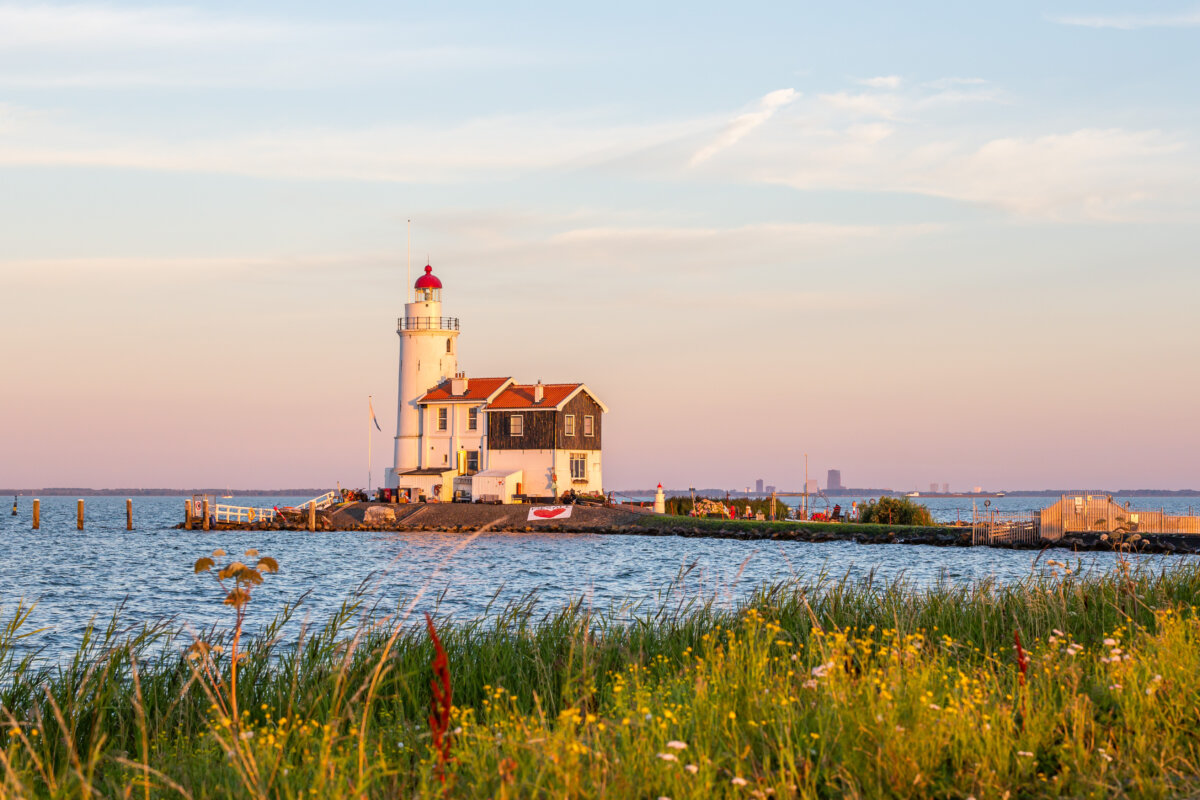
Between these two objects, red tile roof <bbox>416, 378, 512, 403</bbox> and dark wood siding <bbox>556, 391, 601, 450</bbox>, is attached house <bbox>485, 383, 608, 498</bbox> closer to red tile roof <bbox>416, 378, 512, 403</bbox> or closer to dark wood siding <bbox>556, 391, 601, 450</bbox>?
dark wood siding <bbox>556, 391, 601, 450</bbox>

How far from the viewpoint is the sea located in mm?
22469

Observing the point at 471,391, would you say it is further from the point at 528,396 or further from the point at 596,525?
the point at 596,525

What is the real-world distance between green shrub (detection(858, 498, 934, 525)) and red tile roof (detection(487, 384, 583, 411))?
19.3 m

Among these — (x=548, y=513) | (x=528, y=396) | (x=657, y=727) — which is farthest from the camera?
(x=528, y=396)

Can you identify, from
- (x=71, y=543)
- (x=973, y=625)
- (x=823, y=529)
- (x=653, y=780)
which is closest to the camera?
(x=653, y=780)

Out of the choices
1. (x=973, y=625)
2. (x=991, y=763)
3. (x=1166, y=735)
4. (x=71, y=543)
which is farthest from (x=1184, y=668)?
(x=71, y=543)

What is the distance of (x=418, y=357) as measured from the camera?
6975 cm

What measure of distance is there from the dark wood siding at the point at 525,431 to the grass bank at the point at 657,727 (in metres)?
56.6

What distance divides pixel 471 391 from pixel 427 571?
32.4m

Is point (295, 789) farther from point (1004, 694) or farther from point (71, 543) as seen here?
point (71, 543)

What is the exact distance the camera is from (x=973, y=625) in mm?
10500

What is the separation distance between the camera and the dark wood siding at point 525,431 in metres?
66.5

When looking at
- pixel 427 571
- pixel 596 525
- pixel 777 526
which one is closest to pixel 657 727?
pixel 427 571

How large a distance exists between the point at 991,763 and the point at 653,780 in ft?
6.07
